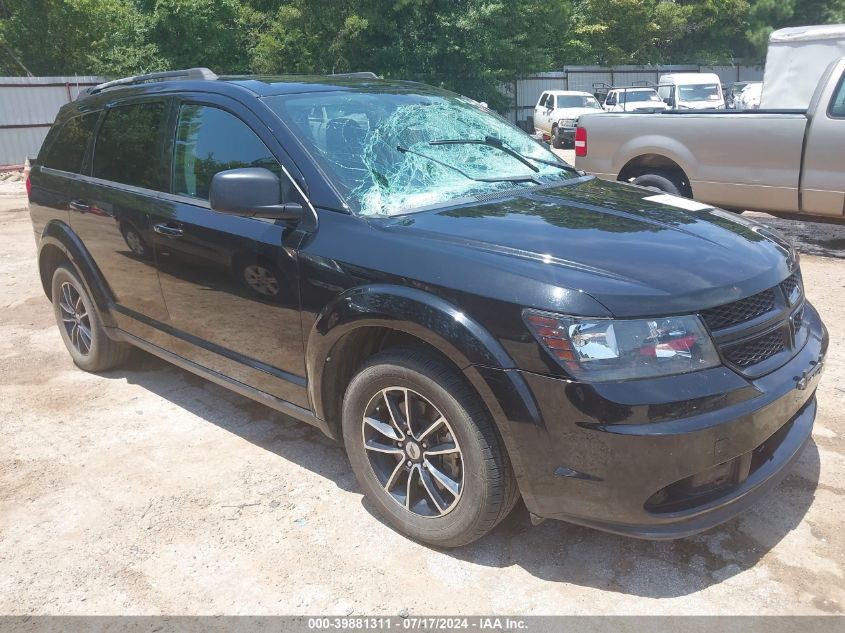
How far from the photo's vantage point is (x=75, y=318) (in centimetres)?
500

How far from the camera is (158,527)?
10.6 ft

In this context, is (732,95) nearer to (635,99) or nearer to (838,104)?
(635,99)

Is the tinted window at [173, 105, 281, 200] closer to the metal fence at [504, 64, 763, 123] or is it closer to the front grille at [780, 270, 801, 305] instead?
the front grille at [780, 270, 801, 305]

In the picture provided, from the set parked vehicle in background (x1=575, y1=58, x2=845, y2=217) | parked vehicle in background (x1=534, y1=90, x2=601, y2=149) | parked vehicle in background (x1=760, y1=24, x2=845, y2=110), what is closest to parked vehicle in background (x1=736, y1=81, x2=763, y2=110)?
parked vehicle in background (x1=534, y1=90, x2=601, y2=149)

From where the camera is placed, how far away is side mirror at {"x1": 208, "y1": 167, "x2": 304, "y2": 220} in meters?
3.01

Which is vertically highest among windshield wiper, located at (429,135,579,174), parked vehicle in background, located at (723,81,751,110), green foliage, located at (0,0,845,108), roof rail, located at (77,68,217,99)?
green foliage, located at (0,0,845,108)

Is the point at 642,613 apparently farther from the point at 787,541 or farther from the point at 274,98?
the point at 274,98

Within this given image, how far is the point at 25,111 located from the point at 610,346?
2122cm

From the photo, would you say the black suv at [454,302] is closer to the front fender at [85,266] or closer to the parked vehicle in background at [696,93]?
the front fender at [85,266]

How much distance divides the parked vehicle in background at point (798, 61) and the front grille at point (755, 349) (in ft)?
30.5

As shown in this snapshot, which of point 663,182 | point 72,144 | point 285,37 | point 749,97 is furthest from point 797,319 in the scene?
point 285,37

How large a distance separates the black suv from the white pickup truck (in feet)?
14.0

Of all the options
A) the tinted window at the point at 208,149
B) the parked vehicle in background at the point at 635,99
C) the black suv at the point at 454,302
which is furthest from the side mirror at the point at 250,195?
the parked vehicle in background at the point at 635,99

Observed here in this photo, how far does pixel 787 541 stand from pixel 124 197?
3612 mm
